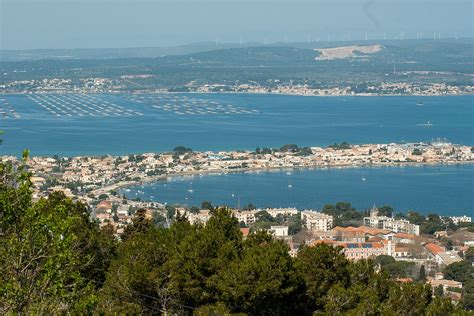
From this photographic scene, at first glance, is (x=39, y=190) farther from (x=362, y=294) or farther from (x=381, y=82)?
(x=381, y=82)

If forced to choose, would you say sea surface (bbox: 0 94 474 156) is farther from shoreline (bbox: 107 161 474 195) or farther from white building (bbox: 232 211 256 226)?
white building (bbox: 232 211 256 226)

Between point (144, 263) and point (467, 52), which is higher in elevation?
point (144, 263)

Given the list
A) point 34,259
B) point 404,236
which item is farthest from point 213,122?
point 34,259

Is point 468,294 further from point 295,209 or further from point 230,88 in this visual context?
point 230,88

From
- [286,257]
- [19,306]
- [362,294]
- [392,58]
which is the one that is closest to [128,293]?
[286,257]

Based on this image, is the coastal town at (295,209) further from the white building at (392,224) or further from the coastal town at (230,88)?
the coastal town at (230,88)
